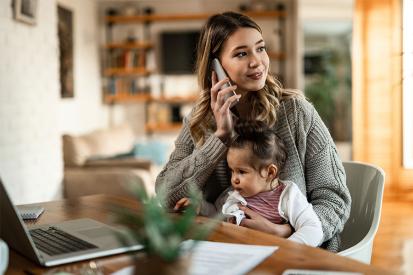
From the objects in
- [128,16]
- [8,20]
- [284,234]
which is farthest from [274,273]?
[128,16]

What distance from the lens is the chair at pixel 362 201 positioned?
5.47 feet

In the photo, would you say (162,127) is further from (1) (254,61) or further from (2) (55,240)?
(2) (55,240)

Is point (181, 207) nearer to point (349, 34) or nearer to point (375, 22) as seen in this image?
point (375, 22)

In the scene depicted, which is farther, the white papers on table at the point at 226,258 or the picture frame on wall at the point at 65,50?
the picture frame on wall at the point at 65,50

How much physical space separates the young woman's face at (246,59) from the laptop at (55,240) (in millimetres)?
712

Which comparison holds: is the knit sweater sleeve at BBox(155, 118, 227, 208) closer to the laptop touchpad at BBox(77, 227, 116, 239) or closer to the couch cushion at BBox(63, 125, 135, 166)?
the laptop touchpad at BBox(77, 227, 116, 239)

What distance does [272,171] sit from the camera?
1697 mm

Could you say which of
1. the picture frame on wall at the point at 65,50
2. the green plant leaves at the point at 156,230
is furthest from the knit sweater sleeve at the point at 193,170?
the picture frame on wall at the point at 65,50

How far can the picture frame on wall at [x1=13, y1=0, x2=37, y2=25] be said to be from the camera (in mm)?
3959

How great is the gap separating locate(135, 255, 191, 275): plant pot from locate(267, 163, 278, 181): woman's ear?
1.03 metres

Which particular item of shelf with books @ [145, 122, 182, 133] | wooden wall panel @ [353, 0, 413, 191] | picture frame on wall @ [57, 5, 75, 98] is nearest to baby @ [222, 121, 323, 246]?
picture frame on wall @ [57, 5, 75, 98]

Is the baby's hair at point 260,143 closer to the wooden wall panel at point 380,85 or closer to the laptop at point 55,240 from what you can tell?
the laptop at point 55,240

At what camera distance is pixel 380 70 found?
655cm

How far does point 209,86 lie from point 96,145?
4299 millimetres
